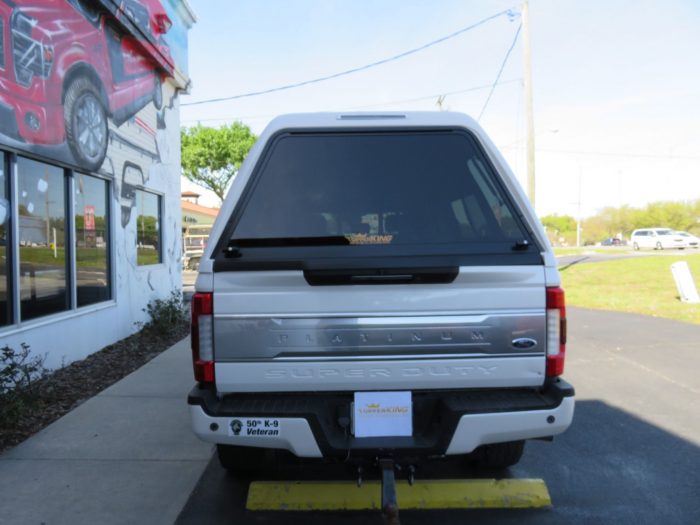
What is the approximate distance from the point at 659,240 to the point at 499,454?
43816 mm

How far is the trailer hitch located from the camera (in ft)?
8.64

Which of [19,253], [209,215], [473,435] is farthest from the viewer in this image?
[209,215]

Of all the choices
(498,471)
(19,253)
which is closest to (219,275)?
(498,471)

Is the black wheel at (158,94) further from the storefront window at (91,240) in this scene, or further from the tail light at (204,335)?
the tail light at (204,335)

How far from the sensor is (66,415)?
514 cm

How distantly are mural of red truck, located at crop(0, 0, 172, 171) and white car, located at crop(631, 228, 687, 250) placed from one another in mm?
41038

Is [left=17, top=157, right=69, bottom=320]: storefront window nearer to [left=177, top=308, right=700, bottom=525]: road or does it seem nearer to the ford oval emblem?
[left=177, top=308, right=700, bottom=525]: road

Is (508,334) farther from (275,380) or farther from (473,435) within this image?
(275,380)

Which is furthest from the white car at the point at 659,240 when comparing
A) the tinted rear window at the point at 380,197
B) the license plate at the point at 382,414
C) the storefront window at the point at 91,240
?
the license plate at the point at 382,414

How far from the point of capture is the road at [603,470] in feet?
11.0

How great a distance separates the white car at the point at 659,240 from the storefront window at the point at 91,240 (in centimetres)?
4228

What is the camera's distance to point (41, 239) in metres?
6.47

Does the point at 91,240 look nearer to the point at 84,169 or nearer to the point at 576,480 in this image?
the point at 84,169

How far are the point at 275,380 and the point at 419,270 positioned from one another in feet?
2.85
